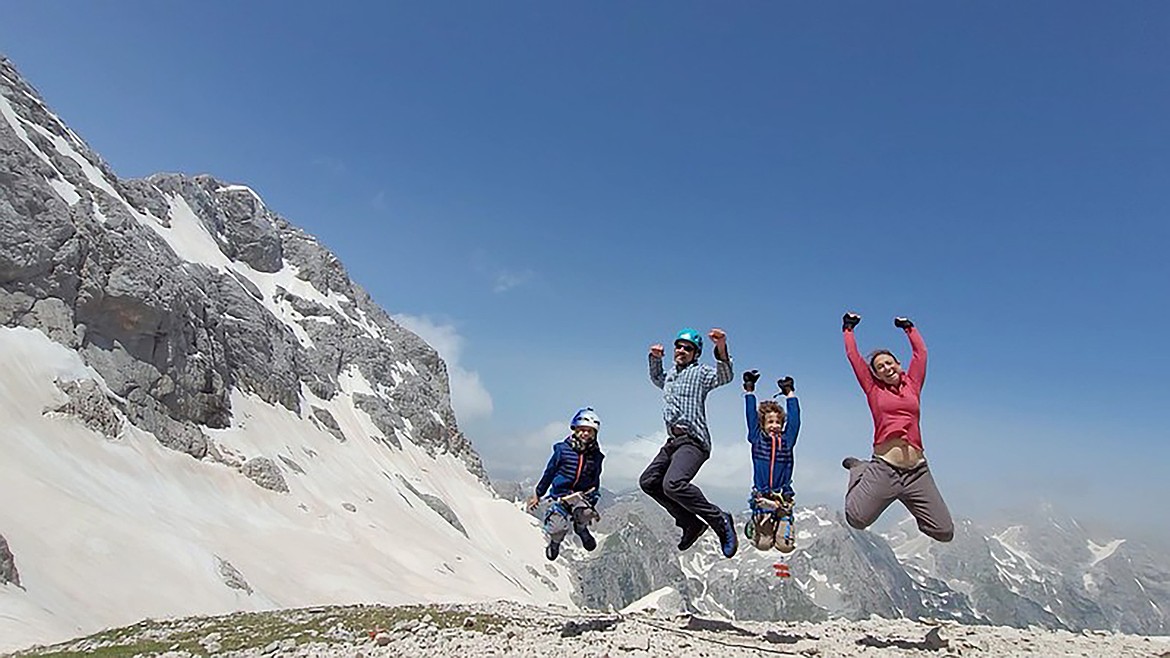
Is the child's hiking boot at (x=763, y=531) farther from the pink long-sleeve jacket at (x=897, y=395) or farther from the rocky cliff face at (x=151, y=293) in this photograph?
the rocky cliff face at (x=151, y=293)

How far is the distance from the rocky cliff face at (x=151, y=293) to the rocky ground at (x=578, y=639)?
43.9 m

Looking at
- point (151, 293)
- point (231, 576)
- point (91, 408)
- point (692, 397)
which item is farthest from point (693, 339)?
point (151, 293)

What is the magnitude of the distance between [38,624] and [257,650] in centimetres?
1536

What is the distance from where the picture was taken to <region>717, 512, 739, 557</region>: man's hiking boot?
12.3m

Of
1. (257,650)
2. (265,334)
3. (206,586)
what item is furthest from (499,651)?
(265,334)

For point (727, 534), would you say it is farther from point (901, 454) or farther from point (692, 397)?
point (901, 454)

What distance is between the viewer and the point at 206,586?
131ft

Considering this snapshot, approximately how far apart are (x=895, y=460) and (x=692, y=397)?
3.23 m

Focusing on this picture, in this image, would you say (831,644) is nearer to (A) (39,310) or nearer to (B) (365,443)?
(A) (39,310)

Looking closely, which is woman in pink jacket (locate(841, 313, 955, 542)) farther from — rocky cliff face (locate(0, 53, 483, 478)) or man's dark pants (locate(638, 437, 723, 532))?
rocky cliff face (locate(0, 53, 483, 478))

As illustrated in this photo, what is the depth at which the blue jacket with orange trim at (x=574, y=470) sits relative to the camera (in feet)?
44.2

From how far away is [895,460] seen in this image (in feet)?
35.7

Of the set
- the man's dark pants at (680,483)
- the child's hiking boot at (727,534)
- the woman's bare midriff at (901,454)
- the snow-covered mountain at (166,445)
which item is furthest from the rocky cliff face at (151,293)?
the woman's bare midriff at (901,454)

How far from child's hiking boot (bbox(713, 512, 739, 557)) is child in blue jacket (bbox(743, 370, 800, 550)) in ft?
2.83
